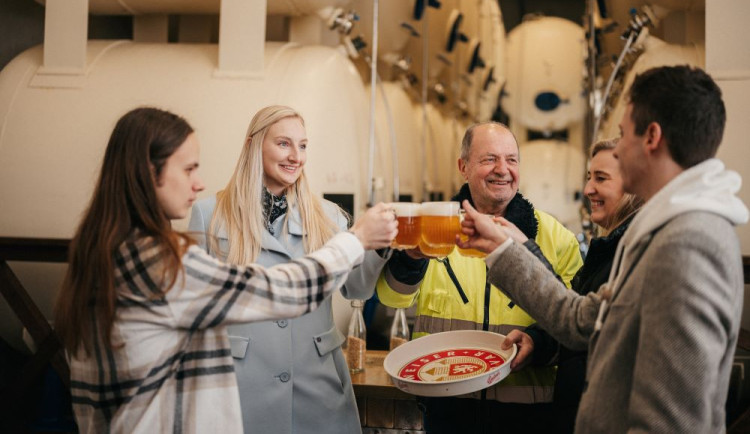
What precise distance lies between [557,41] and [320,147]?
4.24m

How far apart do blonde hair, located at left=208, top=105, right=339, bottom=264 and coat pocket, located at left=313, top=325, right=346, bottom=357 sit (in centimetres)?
28

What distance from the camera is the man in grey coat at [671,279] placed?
127 cm

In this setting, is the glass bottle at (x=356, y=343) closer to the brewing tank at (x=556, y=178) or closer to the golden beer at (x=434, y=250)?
the golden beer at (x=434, y=250)

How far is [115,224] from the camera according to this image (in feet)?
5.04

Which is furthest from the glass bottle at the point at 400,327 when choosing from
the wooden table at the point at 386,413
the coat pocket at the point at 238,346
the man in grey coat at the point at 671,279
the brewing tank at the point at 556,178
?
the brewing tank at the point at 556,178

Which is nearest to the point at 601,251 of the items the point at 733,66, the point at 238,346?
the point at 238,346

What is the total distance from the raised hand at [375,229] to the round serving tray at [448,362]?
15.5 inches

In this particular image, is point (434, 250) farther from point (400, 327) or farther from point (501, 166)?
point (400, 327)

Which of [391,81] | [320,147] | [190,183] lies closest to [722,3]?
[320,147]

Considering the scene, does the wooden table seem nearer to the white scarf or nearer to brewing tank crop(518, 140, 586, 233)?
the white scarf

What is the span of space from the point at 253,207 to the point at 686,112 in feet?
4.33

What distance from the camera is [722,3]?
331cm

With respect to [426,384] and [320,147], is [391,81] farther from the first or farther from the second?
[426,384]

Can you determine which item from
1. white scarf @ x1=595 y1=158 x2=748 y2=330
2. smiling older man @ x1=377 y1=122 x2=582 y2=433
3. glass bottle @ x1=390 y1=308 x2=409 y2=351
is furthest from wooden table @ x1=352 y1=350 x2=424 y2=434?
white scarf @ x1=595 y1=158 x2=748 y2=330
